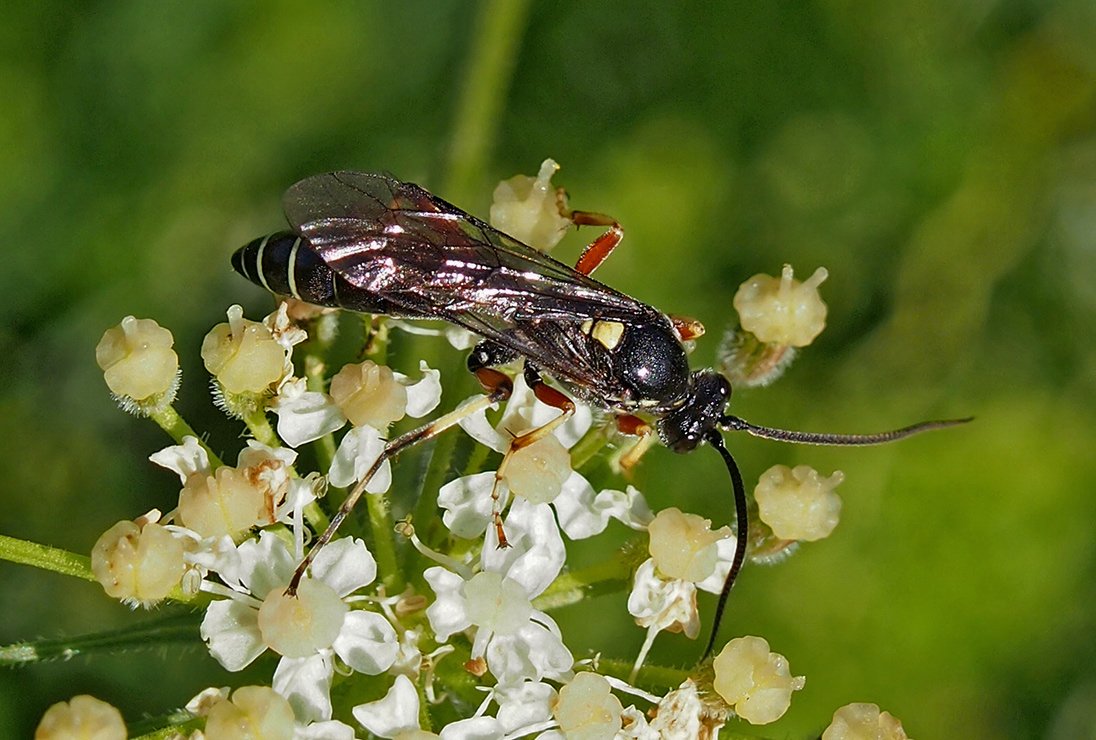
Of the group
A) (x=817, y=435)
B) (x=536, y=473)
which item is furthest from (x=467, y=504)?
(x=817, y=435)

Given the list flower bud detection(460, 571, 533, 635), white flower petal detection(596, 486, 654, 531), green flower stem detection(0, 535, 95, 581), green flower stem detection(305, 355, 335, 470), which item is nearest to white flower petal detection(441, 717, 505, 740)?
flower bud detection(460, 571, 533, 635)

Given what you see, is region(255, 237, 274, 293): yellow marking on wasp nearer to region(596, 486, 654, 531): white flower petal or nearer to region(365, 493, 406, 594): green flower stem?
region(365, 493, 406, 594): green flower stem

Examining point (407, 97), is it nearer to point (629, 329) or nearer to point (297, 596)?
point (629, 329)

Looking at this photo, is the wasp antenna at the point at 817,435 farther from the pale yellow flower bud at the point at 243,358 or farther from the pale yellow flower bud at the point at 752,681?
the pale yellow flower bud at the point at 243,358

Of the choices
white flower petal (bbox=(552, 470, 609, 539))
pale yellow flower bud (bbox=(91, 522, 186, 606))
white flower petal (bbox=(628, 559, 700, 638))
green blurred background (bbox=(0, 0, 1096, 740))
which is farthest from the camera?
green blurred background (bbox=(0, 0, 1096, 740))

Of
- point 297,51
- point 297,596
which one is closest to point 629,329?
point 297,596

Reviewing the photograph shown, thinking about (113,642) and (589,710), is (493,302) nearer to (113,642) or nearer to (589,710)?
(589,710)

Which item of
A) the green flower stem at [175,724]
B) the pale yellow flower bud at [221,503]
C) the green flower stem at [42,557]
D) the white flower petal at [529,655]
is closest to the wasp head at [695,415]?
the white flower petal at [529,655]
